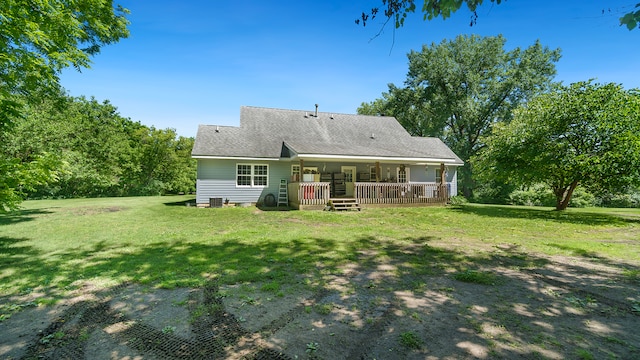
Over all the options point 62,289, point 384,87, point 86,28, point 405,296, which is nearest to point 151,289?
point 62,289

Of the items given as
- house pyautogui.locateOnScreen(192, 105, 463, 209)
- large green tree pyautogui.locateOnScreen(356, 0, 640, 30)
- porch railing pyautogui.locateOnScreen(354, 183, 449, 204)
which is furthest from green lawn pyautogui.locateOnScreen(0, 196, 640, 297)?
house pyautogui.locateOnScreen(192, 105, 463, 209)

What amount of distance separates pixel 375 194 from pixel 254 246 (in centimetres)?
986

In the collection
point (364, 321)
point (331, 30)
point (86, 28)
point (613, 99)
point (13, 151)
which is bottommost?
point (364, 321)

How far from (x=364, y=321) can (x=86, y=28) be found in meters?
15.5

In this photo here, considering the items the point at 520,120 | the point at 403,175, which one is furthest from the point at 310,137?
the point at 520,120

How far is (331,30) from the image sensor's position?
405 inches

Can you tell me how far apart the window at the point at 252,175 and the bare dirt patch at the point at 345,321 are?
41.3ft

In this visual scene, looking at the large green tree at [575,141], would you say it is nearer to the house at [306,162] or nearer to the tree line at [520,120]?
the tree line at [520,120]

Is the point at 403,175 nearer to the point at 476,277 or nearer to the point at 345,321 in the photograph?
the point at 476,277

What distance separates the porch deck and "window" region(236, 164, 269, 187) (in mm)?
1712

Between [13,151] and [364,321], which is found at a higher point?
[13,151]

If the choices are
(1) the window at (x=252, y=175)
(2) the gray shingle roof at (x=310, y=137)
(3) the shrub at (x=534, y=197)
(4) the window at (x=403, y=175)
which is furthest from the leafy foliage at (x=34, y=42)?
(3) the shrub at (x=534, y=197)

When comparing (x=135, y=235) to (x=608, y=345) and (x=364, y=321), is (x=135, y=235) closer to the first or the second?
(x=364, y=321)

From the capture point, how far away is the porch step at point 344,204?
546 inches
